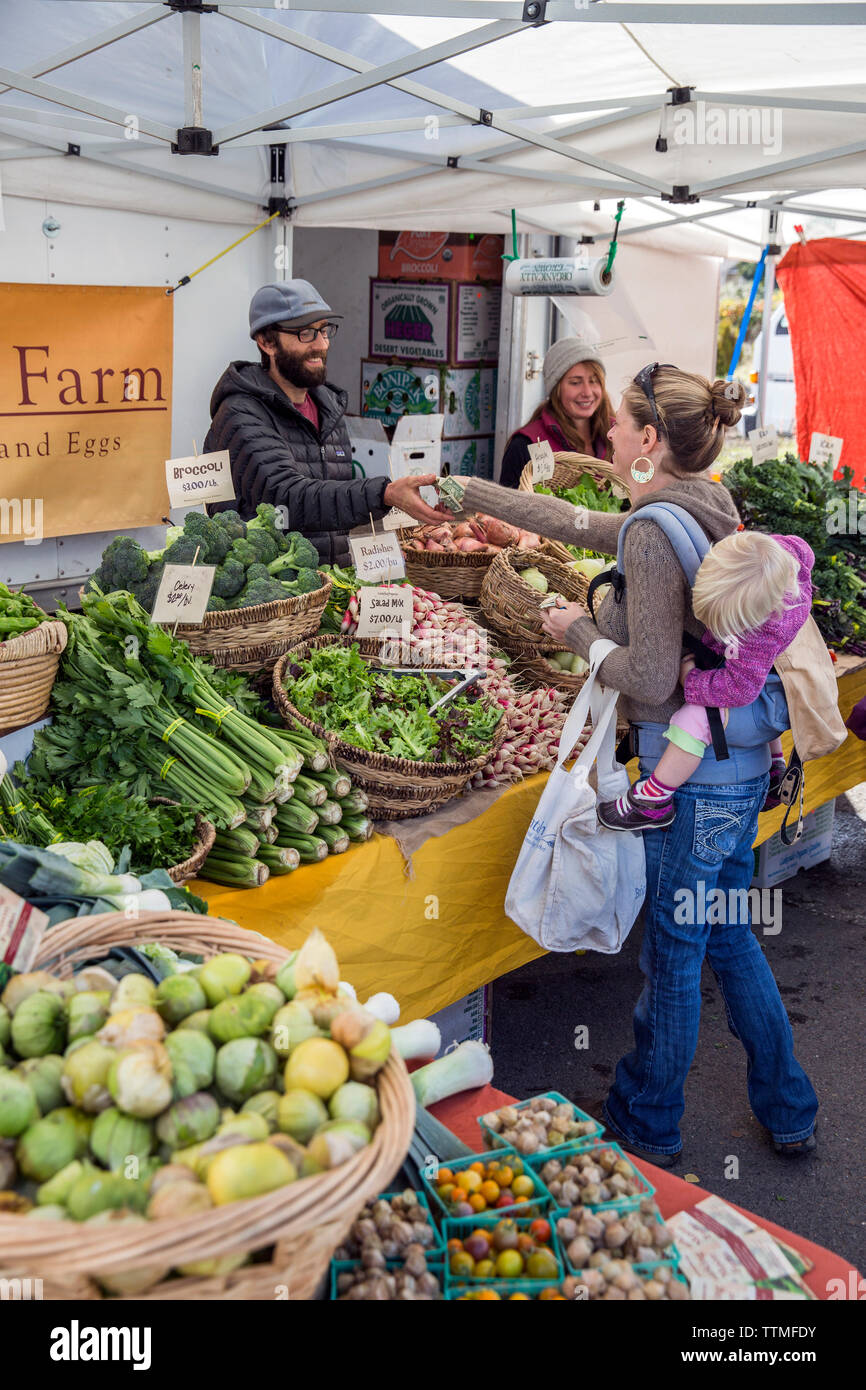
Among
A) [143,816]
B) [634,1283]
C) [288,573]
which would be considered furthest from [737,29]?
[634,1283]

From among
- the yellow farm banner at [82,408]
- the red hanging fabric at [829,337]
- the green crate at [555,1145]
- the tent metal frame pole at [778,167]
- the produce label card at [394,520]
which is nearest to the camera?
the green crate at [555,1145]

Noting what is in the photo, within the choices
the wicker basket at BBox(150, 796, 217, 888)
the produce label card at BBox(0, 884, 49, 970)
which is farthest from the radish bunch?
the produce label card at BBox(0, 884, 49, 970)

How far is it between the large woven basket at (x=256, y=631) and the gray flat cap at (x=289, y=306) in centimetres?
116

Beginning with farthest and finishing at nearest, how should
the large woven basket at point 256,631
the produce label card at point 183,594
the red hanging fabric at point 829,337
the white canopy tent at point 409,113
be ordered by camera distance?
the red hanging fabric at point 829,337 < the white canopy tent at point 409,113 < the large woven basket at point 256,631 < the produce label card at point 183,594

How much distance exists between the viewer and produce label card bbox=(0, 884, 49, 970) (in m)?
1.46

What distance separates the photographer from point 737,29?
12.6 ft

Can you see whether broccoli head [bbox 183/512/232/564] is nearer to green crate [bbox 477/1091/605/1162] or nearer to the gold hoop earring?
the gold hoop earring

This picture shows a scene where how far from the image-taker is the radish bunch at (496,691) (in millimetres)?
3145

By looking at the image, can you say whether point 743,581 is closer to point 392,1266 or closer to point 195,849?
point 195,849

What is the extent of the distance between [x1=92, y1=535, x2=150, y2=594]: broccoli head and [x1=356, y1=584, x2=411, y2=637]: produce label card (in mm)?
591

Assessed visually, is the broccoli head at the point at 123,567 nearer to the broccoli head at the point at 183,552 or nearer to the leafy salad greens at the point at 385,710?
the broccoli head at the point at 183,552

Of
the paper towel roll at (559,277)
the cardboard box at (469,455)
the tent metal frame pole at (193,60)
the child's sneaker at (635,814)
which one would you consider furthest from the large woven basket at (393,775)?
the cardboard box at (469,455)

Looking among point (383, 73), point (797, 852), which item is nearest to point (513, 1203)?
point (383, 73)

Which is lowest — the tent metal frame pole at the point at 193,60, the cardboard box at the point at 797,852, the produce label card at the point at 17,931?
the cardboard box at the point at 797,852
